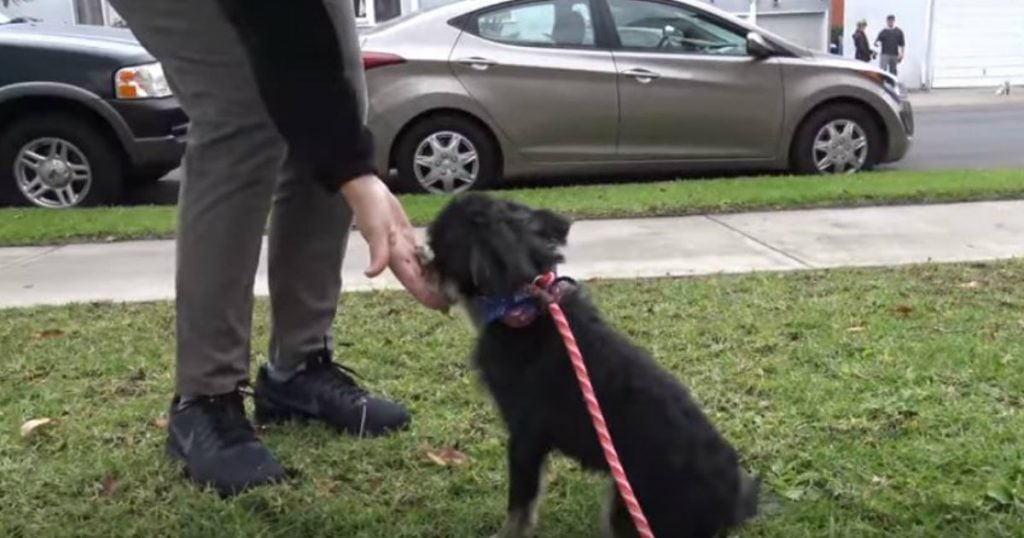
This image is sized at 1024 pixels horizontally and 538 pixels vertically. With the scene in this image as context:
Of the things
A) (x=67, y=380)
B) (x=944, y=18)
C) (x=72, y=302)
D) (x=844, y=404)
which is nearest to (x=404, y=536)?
(x=844, y=404)

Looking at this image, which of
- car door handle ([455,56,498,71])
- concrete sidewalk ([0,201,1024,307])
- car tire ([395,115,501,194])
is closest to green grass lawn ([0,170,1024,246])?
concrete sidewalk ([0,201,1024,307])

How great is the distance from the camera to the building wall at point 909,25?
29219 millimetres

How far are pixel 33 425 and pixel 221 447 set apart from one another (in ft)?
2.76

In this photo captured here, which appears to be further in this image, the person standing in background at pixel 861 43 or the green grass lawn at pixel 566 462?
the person standing in background at pixel 861 43

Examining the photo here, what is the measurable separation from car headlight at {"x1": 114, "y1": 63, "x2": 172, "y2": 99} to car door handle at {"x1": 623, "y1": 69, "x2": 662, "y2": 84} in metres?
3.51

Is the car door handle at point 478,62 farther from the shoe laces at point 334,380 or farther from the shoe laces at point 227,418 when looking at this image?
the shoe laces at point 227,418

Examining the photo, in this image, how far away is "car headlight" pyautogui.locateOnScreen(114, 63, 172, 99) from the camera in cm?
794

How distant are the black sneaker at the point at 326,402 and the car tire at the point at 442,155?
5.40m

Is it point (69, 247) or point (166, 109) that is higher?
point (166, 109)

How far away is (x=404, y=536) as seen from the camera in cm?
261

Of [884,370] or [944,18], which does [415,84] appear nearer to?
[884,370]

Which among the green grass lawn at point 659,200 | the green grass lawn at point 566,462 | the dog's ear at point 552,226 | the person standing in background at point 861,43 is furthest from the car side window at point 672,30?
the person standing in background at point 861,43

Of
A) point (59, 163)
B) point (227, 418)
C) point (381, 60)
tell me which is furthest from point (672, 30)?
point (227, 418)

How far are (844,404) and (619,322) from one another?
1.25 metres
